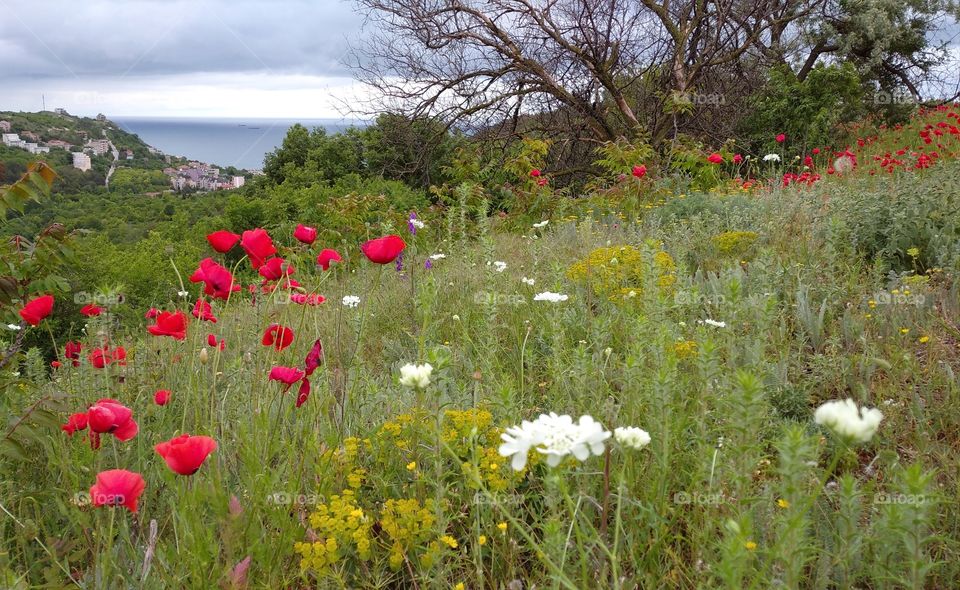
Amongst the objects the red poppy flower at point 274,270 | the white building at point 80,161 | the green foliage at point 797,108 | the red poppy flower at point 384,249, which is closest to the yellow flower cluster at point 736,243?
the red poppy flower at point 384,249

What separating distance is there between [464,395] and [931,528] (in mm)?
1478

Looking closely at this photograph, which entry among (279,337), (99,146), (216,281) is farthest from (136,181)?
(279,337)

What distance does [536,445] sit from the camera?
50.7 inches

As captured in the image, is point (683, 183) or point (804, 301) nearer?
point (804, 301)

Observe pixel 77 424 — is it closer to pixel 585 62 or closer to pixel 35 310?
pixel 35 310

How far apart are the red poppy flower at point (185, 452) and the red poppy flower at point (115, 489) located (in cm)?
10

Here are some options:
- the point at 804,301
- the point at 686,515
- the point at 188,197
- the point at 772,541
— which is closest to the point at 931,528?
the point at 772,541

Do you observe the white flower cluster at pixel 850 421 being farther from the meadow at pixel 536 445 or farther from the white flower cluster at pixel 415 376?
the white flower cluster at pixel 415 376

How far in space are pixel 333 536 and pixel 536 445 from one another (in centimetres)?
67

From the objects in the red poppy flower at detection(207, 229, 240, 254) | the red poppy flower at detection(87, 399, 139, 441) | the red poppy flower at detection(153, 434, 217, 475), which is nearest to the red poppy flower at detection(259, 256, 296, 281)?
the red poppy flower at detection(207, 229, 240, 254)

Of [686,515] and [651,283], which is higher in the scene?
[651,283]

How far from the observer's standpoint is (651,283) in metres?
2.60

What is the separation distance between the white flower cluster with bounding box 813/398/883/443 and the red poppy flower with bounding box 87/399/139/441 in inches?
61.3

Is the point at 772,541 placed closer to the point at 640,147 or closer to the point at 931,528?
the point at 931,528
